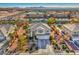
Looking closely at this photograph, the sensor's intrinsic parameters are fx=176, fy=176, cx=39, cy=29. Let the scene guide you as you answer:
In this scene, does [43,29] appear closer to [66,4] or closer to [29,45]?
[29,45]

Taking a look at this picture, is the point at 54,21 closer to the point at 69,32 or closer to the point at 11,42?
the point at 69,32

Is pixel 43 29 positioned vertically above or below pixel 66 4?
below

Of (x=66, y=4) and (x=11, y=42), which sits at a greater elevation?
(x=66, y=4)
